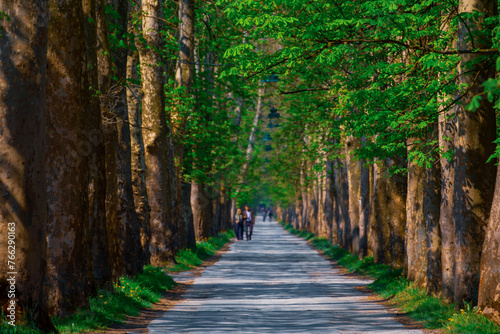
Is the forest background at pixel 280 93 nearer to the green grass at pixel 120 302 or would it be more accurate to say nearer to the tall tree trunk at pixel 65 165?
the tall tree trunk at pixel 65 165

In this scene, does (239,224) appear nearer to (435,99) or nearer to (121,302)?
(121,302)

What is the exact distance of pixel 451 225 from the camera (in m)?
12.0

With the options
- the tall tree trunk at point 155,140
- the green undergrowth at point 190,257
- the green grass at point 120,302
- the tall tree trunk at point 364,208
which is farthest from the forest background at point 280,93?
the tall tree trunk at point 364,208

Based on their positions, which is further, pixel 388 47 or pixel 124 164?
pixel 124 164

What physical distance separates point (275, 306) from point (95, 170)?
13.8ft

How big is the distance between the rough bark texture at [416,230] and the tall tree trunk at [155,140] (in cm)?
737

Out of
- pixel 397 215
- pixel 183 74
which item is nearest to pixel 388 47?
pixel 397 215

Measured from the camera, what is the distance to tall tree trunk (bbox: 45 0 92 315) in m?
10.1

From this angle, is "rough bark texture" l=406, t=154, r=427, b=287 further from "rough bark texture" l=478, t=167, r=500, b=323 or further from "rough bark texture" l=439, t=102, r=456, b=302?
"rough bark texture" l=478, t=167, r=500, b=323

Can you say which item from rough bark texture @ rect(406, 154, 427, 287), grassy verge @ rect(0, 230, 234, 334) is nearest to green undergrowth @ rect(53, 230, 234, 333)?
grassy verge @ rect(0, 230, 234, 334)

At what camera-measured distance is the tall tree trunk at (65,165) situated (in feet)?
33.3

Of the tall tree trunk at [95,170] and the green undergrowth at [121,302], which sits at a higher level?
the tall tree trunk at [95,170]

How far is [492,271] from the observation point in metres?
9.91

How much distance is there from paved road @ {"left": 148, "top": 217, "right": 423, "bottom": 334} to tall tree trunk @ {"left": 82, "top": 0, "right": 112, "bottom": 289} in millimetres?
1458
